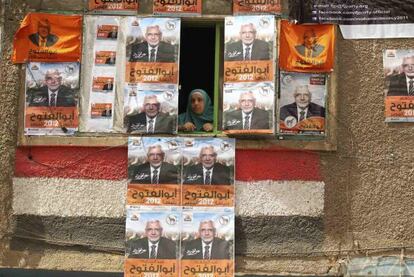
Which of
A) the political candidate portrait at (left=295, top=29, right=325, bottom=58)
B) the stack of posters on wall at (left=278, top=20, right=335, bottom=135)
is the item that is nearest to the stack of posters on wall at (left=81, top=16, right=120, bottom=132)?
the stack of posters on wall at (left=278, top=20, right=335, bottom=135)

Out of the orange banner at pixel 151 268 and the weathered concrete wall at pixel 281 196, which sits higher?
the weathered concrete wall at pixel 281 196

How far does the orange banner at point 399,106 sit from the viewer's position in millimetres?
6594

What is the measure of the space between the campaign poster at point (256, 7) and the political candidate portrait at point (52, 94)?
77.9 inches

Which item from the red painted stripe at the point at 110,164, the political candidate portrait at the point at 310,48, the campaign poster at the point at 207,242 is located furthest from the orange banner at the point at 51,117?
the political candidate portrait at the point at 310,48

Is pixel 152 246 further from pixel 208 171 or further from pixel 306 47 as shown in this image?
pixel 306 47

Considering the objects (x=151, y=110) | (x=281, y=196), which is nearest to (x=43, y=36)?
Result: (x=151, y=110)

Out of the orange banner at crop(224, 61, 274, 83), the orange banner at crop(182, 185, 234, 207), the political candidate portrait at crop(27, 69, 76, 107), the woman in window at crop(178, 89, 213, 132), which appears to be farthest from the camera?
the woman in window at crop(178, 89, 213, 132)

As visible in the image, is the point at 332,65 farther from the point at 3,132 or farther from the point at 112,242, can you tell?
the point at 3,132

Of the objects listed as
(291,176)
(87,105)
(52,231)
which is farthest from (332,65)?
(52,231)

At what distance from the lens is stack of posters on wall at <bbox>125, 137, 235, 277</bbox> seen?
6.47 metres

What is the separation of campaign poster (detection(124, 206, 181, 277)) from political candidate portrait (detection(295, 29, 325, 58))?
82.6 inches

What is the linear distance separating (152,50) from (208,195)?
1654mm

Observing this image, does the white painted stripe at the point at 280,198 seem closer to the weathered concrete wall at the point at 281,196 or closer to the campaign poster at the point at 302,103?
the weathered concrete wall at the point at 281,196

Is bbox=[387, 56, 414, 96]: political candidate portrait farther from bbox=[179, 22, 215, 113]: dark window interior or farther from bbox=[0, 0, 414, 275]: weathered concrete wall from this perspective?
bbox=[179, 22, 215, 113]: dark window interior
